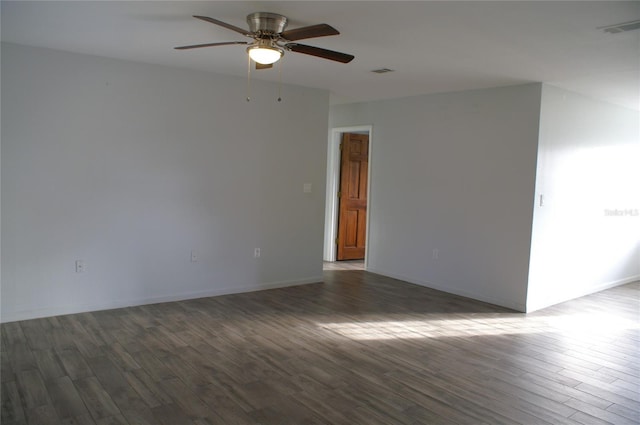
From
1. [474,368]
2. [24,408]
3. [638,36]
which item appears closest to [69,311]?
[24,408]

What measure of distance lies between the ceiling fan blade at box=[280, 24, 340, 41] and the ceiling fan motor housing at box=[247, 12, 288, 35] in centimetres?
10

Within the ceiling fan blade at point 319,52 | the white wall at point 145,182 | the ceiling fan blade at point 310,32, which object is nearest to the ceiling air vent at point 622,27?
the ceiling fan blade at point 319,52

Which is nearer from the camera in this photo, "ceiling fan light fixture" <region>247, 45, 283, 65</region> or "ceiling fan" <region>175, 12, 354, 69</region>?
"ceiling fan" <region>175, 12, 354, 69</region>

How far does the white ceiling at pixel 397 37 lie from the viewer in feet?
8.95

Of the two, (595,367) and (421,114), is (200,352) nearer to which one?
(595,367)

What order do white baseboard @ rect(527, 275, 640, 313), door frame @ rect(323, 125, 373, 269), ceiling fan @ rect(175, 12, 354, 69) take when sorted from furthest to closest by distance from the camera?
door frame @ rect(323, 125, 373, 269)
white baseboard @ rect(527, 275, 640, 313)
ceiling fan @ rect(175, 12, 354, 69)

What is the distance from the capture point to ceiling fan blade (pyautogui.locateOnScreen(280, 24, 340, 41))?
104 inches

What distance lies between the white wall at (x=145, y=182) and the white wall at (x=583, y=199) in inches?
103

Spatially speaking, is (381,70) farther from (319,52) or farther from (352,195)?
(352,195)

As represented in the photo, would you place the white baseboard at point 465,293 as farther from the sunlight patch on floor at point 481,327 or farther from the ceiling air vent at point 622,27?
the ceiling air vent at point 622,27

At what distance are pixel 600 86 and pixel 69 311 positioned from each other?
5.75m

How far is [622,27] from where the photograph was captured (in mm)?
2873

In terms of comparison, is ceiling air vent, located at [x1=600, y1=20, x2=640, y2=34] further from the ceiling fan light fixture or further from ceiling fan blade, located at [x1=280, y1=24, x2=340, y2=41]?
the ceiling fan light fixture

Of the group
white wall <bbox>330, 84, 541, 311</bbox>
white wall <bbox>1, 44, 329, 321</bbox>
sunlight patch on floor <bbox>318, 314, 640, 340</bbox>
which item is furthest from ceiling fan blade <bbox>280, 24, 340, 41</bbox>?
white wall <bbox>330, 84, 541, 311</bbox>
